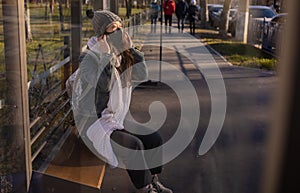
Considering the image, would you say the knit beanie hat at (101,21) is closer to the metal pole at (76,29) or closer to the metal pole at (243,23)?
the metal pole at (76,29)

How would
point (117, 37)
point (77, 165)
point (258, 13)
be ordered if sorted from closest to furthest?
point (77, 165)
point (117, 37)
point (258, 13)

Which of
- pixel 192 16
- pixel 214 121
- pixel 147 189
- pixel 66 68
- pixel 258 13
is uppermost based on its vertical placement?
pixel 258 13

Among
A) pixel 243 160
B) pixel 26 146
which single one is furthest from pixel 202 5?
pixel 26 146

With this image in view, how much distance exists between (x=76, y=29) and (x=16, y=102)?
312 centimetres

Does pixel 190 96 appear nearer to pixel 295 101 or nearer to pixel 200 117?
pixel 200 117

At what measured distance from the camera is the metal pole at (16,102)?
2936 millimetres

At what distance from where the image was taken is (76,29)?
6008mm

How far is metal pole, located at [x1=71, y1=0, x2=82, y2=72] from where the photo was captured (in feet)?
18.8

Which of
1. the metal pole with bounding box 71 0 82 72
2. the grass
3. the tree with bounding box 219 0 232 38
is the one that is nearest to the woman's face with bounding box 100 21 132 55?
the metal pole with bounding box 71 0 82 72

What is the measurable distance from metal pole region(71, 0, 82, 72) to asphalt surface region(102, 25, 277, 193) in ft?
4.18

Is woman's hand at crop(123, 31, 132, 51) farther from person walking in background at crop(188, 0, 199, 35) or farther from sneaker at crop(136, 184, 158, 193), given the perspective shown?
person walking in background at crop(188, 0, 199, 35)

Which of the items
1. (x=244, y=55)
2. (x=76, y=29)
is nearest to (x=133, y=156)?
(x=76, y=29)

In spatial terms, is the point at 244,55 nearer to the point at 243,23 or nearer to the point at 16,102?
the point at 243,23

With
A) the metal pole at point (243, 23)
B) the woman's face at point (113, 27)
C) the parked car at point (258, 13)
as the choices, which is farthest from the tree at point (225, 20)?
the woman's face at point (113, 27)
